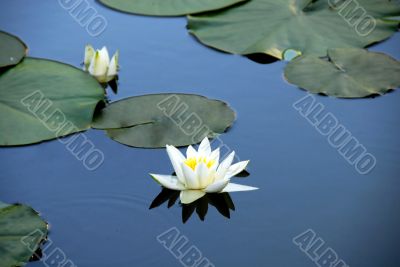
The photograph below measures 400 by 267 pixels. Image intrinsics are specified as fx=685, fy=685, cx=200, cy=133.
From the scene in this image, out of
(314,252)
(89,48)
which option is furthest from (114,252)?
(89,48)

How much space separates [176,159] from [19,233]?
0.62 meters

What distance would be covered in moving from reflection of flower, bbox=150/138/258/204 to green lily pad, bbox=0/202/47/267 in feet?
1.49

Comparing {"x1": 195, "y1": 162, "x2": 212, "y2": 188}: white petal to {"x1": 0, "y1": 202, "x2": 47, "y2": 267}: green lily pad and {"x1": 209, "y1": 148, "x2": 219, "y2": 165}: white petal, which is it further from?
{"x1": 0, "y1": 202, "x2": 47, "y2": 267}: green lily pad

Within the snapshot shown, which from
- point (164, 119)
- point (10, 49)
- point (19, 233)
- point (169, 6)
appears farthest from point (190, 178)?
point (169, 6)

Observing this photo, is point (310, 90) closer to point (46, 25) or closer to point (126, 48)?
point (126, 48)

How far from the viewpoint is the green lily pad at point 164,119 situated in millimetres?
2811

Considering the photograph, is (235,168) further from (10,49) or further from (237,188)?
(10,49)

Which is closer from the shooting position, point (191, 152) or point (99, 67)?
point (191, 152)

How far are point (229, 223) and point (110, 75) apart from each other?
1155mm

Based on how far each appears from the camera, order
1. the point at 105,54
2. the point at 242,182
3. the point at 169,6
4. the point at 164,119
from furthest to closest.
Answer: the point at 169,6 → the point at 105,54 → the point at 164,119 → the point at 242,182

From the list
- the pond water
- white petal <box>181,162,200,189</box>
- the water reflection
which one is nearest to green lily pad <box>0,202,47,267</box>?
the pond water

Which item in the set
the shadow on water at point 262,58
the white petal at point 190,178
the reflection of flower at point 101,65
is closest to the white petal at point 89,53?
the reflection of flower at point 101,65

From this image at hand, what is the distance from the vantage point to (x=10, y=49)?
11.1 feet

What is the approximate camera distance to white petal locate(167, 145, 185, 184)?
2.54 metres
